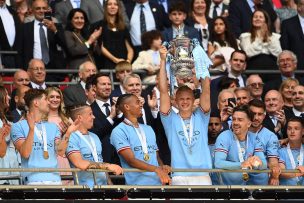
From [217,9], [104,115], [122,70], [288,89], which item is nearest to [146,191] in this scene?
[104,115]

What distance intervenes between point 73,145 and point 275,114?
4129 millimetres

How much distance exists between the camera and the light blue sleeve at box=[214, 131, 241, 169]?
18.8 meters

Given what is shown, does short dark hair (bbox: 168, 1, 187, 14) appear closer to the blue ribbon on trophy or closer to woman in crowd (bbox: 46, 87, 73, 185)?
woman in crowd (bbox: 46, 87, 73, 185)

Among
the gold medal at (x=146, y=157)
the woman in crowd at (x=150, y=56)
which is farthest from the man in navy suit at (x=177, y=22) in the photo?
the gold medal at (x=146, y=157)

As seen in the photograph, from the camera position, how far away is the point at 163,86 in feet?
61.9

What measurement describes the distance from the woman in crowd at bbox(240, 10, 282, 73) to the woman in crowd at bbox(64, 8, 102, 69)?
248 centimetres

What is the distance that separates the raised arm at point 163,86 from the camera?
18.9 metres

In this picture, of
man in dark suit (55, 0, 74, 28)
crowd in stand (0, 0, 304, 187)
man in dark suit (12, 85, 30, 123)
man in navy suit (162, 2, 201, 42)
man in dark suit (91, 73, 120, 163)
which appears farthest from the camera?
man in dark suit (55, 0, 74, 28)

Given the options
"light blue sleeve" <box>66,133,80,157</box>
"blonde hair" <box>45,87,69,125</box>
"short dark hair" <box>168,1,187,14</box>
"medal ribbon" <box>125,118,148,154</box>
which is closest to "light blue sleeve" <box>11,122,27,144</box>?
"light blue sleeve" <box>66,133,80,157</box>

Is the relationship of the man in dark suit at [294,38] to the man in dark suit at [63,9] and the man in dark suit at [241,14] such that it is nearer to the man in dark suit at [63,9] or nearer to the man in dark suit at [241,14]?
the man in dark suit at [241,14]

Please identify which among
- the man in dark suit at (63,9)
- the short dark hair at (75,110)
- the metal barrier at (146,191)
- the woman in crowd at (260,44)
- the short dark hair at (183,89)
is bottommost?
the metal barrier at (146,191)

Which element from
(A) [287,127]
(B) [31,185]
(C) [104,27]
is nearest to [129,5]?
(C) [104,27]

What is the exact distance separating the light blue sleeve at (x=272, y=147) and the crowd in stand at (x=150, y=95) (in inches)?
0.5

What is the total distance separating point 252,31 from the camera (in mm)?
23906
